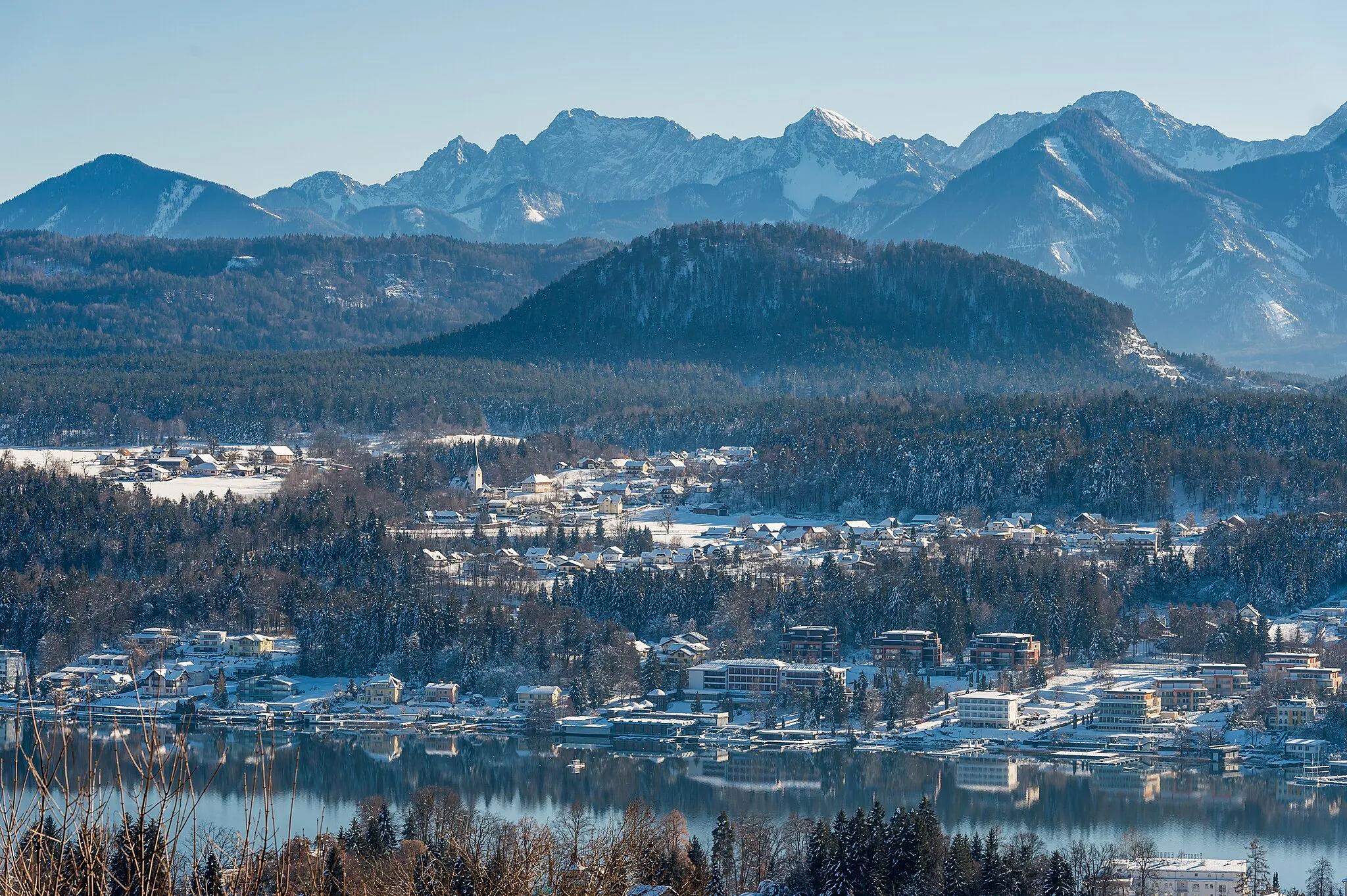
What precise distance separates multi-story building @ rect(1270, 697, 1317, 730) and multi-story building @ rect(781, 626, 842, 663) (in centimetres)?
1402

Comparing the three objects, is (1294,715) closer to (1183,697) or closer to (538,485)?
(1183,697)

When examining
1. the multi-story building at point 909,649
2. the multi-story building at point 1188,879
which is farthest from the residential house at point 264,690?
the multi-story building at point 1188,879

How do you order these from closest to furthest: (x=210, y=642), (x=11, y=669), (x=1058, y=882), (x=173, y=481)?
(x=1058, y=882), (x=11, y=669), (x=210, y=642), (x=173, y=481)

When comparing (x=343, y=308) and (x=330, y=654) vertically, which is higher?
(x=343, y=308)

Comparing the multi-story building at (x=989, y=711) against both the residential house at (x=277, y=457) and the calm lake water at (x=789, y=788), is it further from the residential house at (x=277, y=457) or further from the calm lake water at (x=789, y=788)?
the residential house at (x=277, y=457)

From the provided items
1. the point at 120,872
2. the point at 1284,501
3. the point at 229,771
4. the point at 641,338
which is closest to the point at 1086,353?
the point at 641,338

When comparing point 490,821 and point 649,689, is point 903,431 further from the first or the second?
point 490,821

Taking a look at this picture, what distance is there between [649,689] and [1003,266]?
94.8m

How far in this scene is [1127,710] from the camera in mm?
58781

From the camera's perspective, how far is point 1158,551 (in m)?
80.8

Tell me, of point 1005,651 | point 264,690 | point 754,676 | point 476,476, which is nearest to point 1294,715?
point 1005,651

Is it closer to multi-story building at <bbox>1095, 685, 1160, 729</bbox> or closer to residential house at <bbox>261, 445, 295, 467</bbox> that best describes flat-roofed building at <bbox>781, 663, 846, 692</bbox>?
multi-story building at <bbox>1095, 685, 1160, 729</bbox>

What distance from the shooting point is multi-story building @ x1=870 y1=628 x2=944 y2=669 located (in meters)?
65.6

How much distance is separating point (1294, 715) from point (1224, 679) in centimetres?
481
